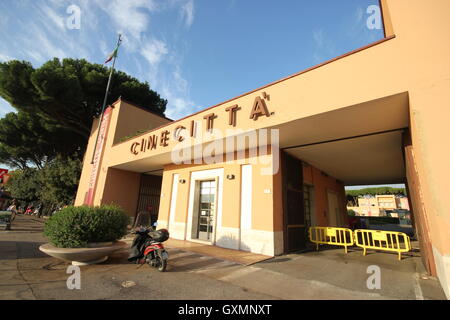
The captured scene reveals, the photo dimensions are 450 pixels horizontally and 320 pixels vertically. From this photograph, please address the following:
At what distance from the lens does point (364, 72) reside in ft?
12.9

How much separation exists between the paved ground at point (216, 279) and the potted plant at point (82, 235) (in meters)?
0.31

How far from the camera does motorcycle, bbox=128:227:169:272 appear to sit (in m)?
4.21

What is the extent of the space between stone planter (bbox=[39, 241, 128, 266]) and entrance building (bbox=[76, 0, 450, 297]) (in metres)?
3.51

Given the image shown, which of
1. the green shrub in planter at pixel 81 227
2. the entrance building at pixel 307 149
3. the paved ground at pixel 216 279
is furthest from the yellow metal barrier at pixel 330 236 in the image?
the green shrub in planter at pixel 81 227

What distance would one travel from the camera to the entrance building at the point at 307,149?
3271 millimetres

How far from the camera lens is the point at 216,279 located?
147 inches

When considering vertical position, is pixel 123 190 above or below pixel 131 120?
below

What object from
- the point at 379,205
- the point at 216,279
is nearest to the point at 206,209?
the point at 216,279

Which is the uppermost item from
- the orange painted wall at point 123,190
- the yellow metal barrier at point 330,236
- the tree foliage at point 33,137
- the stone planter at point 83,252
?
the tree foliage at point 33,137

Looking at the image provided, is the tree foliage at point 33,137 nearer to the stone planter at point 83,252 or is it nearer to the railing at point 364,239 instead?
the stone planter at point 83,252

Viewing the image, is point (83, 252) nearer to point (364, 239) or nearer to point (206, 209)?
point (206, 209)

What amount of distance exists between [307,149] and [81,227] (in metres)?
6.95

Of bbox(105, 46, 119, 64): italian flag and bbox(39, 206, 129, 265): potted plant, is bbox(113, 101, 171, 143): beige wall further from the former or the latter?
bbox(39, 206, 129, 265): potted plant

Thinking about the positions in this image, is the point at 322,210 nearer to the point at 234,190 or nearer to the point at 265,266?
the point at 234,190
